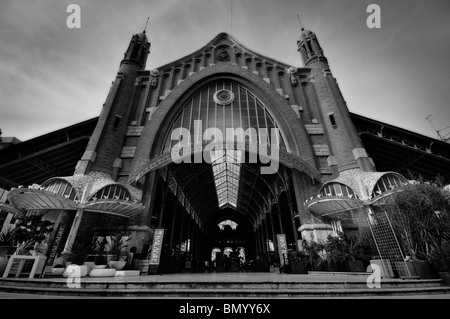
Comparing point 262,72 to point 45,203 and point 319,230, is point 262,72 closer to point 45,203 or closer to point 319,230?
point 319,230

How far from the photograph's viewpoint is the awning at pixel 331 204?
993 cm

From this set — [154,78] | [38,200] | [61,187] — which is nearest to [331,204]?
[61,187]

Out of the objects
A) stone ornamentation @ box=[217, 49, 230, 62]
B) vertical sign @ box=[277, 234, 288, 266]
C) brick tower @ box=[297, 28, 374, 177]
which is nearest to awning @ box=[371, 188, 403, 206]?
brick tower @ box=[297, 28, 374, 177]

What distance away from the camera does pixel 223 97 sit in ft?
58.2

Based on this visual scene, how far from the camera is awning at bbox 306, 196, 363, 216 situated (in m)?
9.93

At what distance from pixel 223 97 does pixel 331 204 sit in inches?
479

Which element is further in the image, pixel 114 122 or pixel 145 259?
pixel 114 122

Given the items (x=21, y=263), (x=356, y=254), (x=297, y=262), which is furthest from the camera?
(x=297, y=262)

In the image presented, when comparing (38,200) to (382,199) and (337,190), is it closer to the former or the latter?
(337,190)

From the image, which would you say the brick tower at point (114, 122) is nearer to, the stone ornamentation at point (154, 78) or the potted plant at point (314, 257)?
the stone ornamentation at point (154, 78)

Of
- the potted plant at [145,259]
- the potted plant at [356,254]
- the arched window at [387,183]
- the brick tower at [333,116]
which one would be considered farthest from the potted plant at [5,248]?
the brick tower at [333,116]

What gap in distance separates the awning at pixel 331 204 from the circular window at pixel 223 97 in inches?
421

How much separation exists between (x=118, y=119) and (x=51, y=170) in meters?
6.97

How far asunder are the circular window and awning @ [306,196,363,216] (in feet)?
35.0
